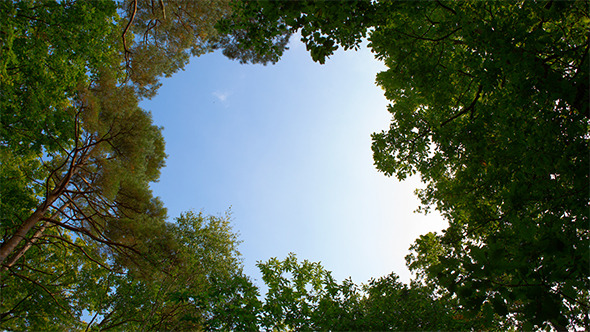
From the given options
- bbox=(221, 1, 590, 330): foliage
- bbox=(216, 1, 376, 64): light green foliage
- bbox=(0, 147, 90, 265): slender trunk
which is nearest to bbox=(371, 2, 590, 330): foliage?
bbox=(221, 1, 590, 330): foliage

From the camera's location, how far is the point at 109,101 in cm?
962

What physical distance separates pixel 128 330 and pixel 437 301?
11.7m

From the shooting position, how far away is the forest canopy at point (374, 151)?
3424mm

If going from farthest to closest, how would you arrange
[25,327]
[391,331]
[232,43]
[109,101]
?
[232,43] < [25,327] < [109,101] < [391,331]

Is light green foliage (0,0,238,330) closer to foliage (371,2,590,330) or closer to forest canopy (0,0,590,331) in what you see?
forest canopy (0,0,590,331)

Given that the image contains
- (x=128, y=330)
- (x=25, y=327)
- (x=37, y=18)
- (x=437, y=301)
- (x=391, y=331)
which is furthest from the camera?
(x=128, y=330)

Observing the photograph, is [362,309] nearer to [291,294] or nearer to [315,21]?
[291,294]

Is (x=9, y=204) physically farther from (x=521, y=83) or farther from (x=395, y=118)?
(x=521, y=83)

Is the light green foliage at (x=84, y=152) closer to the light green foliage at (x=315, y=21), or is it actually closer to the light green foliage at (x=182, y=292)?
the light green foliage at (x=182, y=292)

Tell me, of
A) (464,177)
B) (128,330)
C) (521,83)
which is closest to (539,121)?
(521,83)

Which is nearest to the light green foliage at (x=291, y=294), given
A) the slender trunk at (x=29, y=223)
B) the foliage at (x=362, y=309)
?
the foliage at (x=362, y=309)

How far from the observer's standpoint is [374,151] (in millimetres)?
7762

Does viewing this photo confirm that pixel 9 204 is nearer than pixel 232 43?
Yes

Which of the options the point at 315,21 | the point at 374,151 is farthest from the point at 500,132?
the point at 315,21
